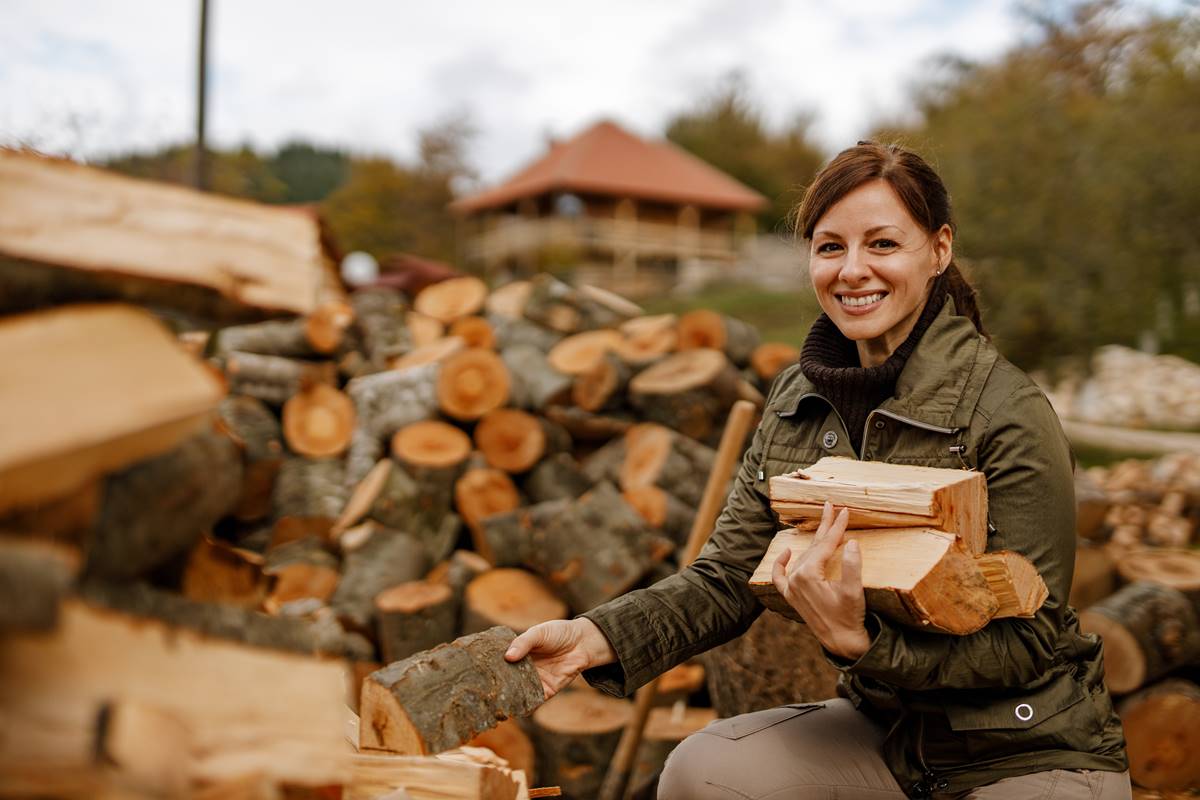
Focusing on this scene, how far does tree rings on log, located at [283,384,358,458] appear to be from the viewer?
523 cm

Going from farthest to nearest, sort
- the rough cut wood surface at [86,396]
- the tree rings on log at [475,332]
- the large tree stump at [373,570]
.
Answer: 1. the tree rings on log at [475,332]
2. the large tree stump at [373,570]
3. the rough cut wood surface at [86,396]

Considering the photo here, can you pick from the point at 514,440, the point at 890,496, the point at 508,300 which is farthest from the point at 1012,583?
the point at 508,300

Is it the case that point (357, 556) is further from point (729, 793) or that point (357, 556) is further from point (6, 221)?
point (6, 221)

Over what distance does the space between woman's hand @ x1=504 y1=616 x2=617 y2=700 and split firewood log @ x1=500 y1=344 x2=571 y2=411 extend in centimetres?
334

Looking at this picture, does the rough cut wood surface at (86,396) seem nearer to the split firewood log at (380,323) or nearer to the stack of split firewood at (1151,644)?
the stack of split firewood at (1151,644)

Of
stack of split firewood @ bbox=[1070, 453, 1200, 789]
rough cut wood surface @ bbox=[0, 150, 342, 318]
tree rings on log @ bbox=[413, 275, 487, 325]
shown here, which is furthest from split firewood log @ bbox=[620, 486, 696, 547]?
rough cut wood surface @ bbox=[0, 150, 342, 318]

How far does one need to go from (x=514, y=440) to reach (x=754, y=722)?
3083 millimetres

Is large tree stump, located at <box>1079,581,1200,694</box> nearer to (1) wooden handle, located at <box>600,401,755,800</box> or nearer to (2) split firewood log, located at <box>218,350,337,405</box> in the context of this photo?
(1) wooden handle, located at <box>600,401,755,800</box>

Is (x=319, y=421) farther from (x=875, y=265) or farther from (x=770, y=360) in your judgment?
(x=875, y=265)

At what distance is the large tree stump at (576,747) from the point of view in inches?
136

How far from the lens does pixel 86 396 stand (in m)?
0.97

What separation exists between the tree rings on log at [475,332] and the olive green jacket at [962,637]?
4313 millimetres

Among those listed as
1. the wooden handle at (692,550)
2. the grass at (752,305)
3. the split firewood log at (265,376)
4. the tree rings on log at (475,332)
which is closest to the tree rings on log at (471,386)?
the split firewood log at (265,376)

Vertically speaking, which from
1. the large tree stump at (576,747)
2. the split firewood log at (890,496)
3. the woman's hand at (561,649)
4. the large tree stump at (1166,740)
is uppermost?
the split firewood log at (890,496)
